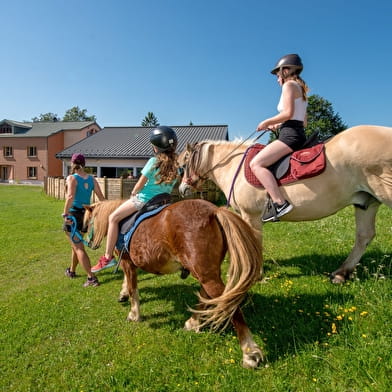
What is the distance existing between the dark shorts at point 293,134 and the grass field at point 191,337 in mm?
2081

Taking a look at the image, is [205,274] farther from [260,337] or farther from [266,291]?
[266,291]

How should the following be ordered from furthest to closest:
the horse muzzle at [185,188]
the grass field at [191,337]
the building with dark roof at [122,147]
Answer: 1. the building with dark roof at [122,147]
2. the horse muzzle at [185,188]
3. the grass field at [191,337]

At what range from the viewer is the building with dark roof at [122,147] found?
25531mm

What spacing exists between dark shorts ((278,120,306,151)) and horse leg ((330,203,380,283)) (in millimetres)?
1541

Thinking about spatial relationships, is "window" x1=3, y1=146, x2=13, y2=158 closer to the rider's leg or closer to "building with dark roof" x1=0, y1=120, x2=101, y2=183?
"building with dark roof" x1=0, y1=120, x2=101, y2=183

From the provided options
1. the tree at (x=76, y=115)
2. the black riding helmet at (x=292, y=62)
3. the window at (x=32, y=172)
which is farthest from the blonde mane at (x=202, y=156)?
the tree at (x=76, y=115)

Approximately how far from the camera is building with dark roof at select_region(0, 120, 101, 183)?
42.8 metres

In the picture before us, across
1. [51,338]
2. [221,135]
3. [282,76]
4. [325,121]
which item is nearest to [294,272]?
[282,76]

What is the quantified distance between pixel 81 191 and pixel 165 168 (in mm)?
2545

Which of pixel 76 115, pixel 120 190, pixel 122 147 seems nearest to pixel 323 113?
pixel 122 147

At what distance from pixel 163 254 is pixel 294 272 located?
2.69m

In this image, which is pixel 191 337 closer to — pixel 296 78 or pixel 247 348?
pixel 247 348

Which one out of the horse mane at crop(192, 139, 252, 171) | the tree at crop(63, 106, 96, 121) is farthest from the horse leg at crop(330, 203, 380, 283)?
the tree at crop(63, 106, 96, 121)

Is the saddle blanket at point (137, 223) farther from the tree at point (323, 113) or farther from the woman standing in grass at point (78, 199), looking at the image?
the tree at point (323, 113)
